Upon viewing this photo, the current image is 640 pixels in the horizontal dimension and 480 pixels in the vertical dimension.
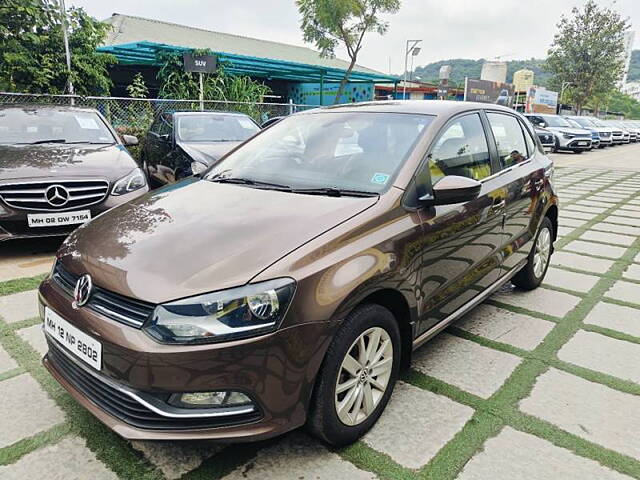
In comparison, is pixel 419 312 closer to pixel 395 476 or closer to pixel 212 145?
pixel 395 476

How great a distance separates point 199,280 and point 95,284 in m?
0.49

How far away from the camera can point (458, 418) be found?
92.3 inches

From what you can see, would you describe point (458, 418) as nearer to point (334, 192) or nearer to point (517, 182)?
point (334, 192)

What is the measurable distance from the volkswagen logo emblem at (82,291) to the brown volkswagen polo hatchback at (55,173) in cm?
271

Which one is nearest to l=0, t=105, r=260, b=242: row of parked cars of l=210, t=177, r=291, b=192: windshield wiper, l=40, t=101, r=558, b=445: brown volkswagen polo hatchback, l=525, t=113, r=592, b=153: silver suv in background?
l=210, t=177, r=291, b=192: windshield wiper

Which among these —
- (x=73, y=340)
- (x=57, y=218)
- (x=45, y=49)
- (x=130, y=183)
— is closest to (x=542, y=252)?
(x=73, y=340)

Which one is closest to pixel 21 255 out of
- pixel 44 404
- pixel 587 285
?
pixel 44 404

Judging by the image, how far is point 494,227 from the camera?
3.10 metres

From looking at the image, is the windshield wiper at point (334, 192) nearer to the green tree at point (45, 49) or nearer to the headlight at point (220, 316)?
the headlight at point (220, 316)

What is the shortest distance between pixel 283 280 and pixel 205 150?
18.4 ft

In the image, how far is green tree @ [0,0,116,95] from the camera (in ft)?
28.8

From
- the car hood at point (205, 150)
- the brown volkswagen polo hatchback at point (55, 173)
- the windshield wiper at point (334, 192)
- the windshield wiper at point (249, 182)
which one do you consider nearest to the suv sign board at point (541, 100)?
the car hood at point (205, 150)

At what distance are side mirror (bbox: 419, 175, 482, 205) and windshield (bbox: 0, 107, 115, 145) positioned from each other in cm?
440

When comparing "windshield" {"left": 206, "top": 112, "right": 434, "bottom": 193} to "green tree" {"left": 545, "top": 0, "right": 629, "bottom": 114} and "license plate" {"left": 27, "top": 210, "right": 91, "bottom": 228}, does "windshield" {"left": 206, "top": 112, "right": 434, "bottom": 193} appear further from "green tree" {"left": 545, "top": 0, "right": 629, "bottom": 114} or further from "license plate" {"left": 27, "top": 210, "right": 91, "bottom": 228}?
"green tree" {"left": 545, "top": 0, "right": 629, "bottom": 114}
